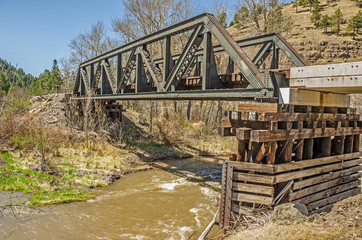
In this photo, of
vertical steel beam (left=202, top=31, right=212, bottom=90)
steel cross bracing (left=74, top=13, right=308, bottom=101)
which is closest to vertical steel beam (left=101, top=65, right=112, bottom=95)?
steel cross bracing (left=74, top=13, right=308, bottom=101)

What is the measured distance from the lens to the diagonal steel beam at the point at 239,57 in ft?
20.7

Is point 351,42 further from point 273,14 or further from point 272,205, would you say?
point 272,205

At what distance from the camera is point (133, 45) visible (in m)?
10.9

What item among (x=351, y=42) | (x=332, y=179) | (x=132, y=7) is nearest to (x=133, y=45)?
(x=332, y=179)

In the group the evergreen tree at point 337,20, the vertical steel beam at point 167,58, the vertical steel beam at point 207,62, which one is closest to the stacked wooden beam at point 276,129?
the vertical steel beam at point 207,62

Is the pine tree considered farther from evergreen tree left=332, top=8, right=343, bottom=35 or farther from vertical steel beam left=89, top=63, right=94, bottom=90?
vertical steel beam left=89, top=63, right=94, bottom=90

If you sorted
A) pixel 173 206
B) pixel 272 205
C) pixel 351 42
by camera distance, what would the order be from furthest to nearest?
pixel 351 42, pixel 173 206, pixel 272 205

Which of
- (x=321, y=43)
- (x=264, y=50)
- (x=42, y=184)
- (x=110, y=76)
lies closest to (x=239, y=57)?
(x=264, y=50)

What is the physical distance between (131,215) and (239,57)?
17.6 ft

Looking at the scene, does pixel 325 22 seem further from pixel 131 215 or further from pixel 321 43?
pixel 131 215

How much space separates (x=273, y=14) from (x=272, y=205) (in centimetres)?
3012

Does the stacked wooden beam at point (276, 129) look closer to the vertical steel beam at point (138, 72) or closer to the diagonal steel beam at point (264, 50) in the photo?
the diagonal steel beam at point (264, 50)

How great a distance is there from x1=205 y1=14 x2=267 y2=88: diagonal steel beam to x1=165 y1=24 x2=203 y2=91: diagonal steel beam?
0.51 meters

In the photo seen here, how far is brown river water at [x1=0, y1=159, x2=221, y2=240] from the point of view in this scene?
6484mm
